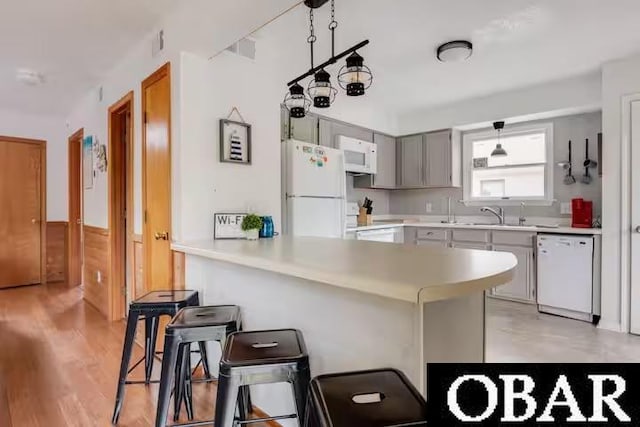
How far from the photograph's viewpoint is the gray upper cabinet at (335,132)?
417 cm

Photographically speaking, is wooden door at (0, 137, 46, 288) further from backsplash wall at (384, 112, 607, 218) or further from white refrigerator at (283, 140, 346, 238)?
backsplash wall at (384, 112, 607, 218)

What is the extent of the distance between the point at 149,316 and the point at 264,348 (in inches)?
39.6

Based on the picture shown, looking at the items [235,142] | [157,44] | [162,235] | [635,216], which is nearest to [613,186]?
[635,216]

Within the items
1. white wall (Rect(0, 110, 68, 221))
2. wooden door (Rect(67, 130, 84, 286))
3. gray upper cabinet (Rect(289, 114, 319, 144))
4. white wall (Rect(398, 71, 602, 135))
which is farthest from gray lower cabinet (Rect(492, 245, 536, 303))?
white wall (Rect(0, 110, 68, 221))

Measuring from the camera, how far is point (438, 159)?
4.93m

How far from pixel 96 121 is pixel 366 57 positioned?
292 centimetres

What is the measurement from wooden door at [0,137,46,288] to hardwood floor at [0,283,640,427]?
82 centimetres

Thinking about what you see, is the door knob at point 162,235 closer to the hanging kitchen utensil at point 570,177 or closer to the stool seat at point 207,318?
the stool seat at point 207,318

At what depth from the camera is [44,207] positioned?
516 cm

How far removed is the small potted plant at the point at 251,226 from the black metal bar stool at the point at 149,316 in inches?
19.0

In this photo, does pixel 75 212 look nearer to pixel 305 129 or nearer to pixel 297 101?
pixel 305 129

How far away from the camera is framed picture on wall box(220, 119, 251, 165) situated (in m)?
2.48

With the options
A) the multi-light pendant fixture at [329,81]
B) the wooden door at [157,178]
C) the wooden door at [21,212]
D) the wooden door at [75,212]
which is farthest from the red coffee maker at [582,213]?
the wooden door at [21,212]

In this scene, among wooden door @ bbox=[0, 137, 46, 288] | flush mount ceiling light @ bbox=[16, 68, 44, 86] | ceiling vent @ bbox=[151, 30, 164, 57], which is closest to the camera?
ceiling vent @ bbox=[151, 30, 164, 57]
